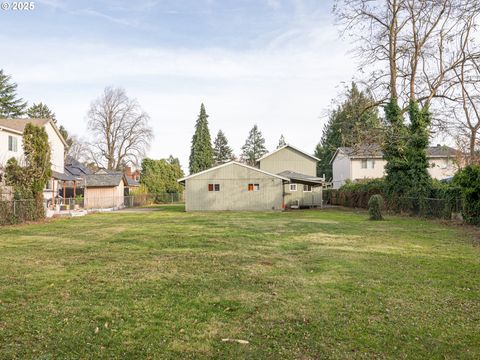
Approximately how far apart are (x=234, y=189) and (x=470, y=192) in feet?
58.1

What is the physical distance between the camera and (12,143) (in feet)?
82.0

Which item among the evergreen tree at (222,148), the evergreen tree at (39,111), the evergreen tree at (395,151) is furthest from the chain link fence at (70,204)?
the evergreen tree at (39,111)

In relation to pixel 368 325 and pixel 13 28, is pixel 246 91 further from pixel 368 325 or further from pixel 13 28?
pixel 368 325

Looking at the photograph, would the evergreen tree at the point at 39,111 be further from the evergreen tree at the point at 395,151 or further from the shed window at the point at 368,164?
the evergreen tree at the point at 395,151

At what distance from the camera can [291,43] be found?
17.5 metres

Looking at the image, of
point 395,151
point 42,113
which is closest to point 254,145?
point 42,113

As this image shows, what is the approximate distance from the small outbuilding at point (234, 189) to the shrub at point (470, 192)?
14686 millimetres

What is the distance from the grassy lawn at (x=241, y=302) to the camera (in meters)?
3.83

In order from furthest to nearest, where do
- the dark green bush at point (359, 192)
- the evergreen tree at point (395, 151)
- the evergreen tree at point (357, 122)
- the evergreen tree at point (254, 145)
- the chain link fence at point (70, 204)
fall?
the evergreen tree at point (254, 145) → the dark green bush at point (359, 192) → the evergreen tree at point (395, 151) → the evergreen tree at point (357, 122) → the chain link fence at point (70, 204)

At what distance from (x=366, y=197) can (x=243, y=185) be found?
10.6 m

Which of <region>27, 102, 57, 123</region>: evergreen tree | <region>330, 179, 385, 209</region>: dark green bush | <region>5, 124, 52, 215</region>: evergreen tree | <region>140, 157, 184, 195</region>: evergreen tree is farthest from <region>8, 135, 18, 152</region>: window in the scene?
<region>27, 102, 57, 123</region>: evergreen tree

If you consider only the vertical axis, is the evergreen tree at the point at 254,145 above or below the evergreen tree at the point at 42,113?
below

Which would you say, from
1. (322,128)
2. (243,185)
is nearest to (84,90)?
(243,185)

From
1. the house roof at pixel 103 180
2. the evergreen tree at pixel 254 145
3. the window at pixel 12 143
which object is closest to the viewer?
the window at pixel 12 143
